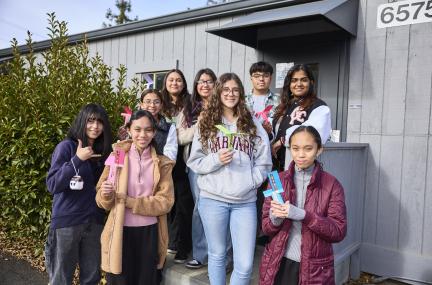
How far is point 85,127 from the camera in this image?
2.91 metres

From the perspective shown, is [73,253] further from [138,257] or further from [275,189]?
[275,189]

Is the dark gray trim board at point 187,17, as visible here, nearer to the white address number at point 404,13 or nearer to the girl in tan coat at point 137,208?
the white address number at point 404,13

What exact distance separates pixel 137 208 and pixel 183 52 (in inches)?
161

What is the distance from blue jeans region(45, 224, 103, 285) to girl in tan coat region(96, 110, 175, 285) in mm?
232

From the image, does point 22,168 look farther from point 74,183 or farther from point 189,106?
point 189,106

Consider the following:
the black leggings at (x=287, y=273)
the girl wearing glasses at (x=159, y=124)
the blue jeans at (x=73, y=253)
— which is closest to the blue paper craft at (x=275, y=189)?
the black leggings at (x=287, y=273)

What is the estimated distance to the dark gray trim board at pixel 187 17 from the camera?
16.5ft

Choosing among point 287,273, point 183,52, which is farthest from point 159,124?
point 183,52

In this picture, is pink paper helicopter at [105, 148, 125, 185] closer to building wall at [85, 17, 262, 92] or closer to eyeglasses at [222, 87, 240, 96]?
eyeglasses at [222, 87, 240, 96]

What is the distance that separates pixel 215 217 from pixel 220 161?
0.42m

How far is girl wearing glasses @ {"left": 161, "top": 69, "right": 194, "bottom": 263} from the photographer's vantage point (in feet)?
11.6

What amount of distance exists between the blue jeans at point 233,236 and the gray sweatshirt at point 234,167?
74mm

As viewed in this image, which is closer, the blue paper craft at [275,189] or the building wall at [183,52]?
the blue paper craft at [275,189]

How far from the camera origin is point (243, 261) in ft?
8.71
